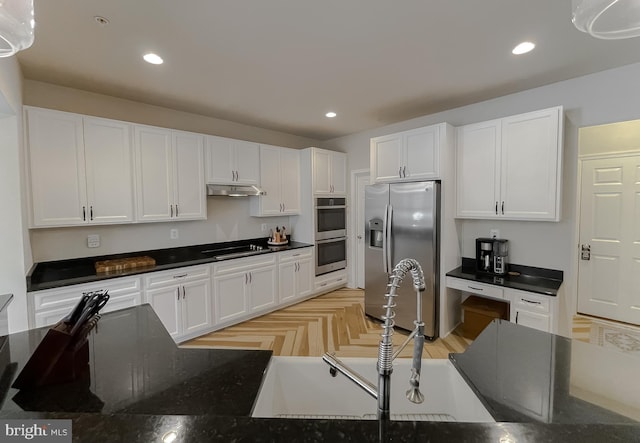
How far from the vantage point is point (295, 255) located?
4.23 m

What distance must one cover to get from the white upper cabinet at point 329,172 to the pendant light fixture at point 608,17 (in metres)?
3.61

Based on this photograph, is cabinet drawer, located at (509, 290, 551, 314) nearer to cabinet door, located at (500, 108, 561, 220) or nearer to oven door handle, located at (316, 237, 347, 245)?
cabinet door, located at (500, 108, 561, 220)

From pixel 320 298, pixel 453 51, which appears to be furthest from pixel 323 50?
pixel 320 298

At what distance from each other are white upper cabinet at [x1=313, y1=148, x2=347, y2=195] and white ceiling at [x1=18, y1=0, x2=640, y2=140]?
4.05 feet

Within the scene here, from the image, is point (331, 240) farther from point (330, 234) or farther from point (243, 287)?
point (243, 287)

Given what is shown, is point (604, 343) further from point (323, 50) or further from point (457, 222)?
point (323, 50)

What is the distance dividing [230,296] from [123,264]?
1.17 m

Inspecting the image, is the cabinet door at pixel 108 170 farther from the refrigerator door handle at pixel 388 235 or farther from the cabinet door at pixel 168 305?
the refrigerator door handle at pixel 388 235

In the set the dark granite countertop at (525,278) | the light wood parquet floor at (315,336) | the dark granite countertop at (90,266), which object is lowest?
the light wood parquet floor at (315,336)

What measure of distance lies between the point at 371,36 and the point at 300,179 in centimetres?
272

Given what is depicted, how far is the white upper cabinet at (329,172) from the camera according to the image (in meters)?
4.49

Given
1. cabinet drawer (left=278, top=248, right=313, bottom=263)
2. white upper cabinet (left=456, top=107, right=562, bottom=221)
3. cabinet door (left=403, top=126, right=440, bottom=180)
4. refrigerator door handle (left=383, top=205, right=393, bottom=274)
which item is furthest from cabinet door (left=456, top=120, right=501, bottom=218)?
cabinet drawer (left=278, top=248, right=313, bottom=263)

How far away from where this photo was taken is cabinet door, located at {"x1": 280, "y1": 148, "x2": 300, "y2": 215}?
14.3ft

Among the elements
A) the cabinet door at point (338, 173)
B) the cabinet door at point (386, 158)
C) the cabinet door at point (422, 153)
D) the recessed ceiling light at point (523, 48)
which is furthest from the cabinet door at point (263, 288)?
the recessed ceiling light at point (523, 48)
